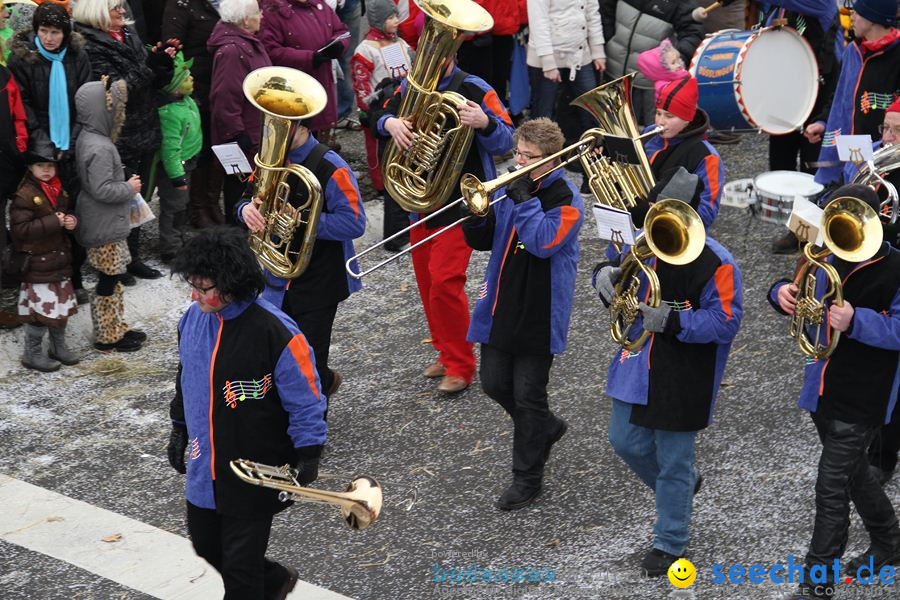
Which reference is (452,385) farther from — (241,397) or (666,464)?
(241,397)

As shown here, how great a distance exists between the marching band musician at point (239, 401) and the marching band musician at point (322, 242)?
1.56 m

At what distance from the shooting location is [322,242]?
21.6 ft

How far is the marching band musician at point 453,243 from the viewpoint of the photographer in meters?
6.90

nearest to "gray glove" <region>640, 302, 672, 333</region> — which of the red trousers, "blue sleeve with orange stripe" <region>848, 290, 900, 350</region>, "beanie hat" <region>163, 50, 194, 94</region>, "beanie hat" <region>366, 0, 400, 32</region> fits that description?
"blue sleeve with orange stripe" <region>848, 290, 900, 350</region>

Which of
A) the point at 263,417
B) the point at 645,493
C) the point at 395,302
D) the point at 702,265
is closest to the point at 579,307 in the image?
the point at 395,302

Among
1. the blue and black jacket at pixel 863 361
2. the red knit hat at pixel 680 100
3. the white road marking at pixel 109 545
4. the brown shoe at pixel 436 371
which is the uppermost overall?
the red knit hat at pixel 680 100

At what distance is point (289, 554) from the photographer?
19.2ft

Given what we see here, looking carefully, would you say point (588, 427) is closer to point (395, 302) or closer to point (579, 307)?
point (579, 307)

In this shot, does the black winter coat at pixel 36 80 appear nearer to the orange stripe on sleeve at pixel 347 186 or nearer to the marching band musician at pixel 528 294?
the orange stripe on sleeve at pixel 347 186

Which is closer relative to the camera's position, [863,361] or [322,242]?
[863,361]

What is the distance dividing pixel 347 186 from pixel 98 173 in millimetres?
1960

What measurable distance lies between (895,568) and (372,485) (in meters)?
2.24

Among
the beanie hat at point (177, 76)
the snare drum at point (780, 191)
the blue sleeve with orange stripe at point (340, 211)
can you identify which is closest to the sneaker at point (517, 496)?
the blue sleeve with orange stripe at point (340, 211)

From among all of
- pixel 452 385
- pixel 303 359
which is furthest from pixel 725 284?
pixel 452 385
